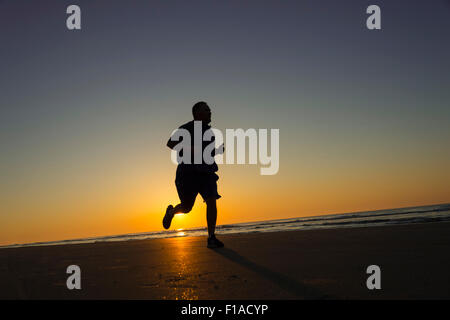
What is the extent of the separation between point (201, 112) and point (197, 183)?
1.14 metres

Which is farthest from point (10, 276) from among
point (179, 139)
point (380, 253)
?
point (380, 253)

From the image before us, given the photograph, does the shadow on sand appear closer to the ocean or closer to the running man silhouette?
the running man silhouette

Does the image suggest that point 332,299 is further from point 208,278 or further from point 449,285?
point 208,278

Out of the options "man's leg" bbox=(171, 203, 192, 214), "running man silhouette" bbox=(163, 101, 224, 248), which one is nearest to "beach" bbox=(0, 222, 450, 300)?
"running man silhouette" bbox=(163, 101, 224, 248)

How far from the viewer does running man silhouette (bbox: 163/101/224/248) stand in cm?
521

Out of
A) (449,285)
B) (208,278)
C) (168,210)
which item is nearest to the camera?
(449,285)

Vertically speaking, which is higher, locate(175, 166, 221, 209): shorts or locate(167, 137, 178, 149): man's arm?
locate(167, 137, 178, 149): man's arm

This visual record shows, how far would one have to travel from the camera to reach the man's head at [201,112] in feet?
17.6

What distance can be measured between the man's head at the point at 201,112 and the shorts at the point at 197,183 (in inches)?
33.3

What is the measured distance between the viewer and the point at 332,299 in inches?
76.6

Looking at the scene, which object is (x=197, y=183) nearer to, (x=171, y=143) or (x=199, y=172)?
(x=199, y=172)

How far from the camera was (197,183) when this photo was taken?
5.28 metres
